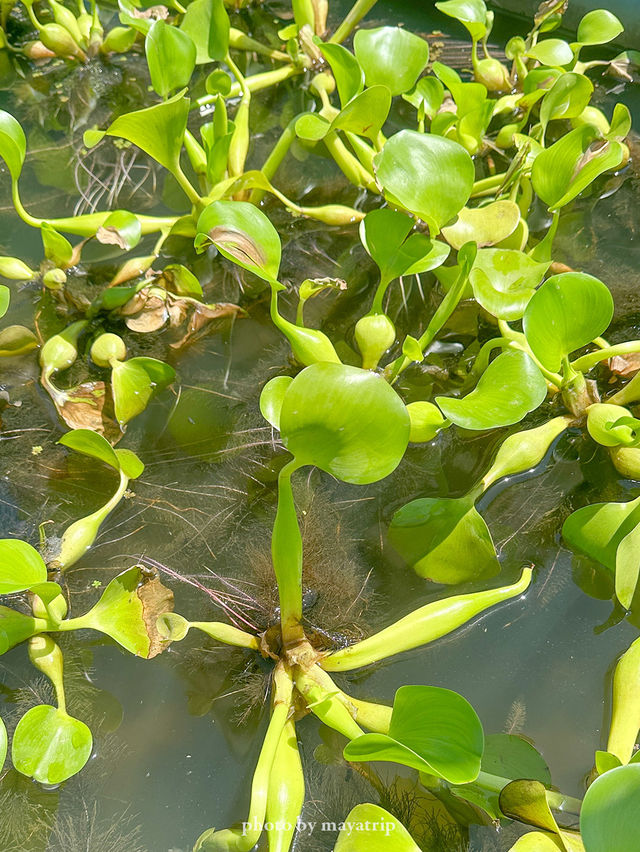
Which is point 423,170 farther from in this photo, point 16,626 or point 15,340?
point 16,626

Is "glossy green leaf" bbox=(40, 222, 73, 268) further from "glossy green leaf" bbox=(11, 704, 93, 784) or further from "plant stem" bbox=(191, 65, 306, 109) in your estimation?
"glossy green leaf" bbox=(11, 704, 93, 784)

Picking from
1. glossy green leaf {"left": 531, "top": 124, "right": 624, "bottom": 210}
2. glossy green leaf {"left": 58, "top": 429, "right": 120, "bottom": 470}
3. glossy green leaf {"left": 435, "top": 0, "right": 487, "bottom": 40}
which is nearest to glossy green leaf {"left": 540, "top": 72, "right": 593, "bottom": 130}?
glossy green leaf {"left": 531, "top": 124, "right": 624, "bottom": 210}

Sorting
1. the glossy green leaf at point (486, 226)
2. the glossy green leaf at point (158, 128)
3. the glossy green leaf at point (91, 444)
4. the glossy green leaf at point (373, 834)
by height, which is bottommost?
the glossy green leaf at point (373, 834)

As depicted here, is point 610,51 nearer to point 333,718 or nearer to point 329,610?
point 329,610

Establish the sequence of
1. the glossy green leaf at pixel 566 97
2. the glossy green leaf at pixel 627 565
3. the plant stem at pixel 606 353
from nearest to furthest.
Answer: the glossy green leaf at pixel 627 565
the plant stem at pixel 606 353
the glossy green leaf at pixel 566 97

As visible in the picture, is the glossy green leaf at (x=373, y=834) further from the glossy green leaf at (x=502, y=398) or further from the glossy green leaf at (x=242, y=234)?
the glossy green leaf at (x=242, y=234)

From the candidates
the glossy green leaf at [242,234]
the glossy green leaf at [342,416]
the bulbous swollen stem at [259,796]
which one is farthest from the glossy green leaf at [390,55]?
the bulbous swollen stem at [259,796]

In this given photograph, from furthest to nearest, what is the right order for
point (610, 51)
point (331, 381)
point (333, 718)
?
point (610, 51) < point (333, 718) < point (331, 381)

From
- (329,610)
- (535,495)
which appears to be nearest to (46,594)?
(329,610)
